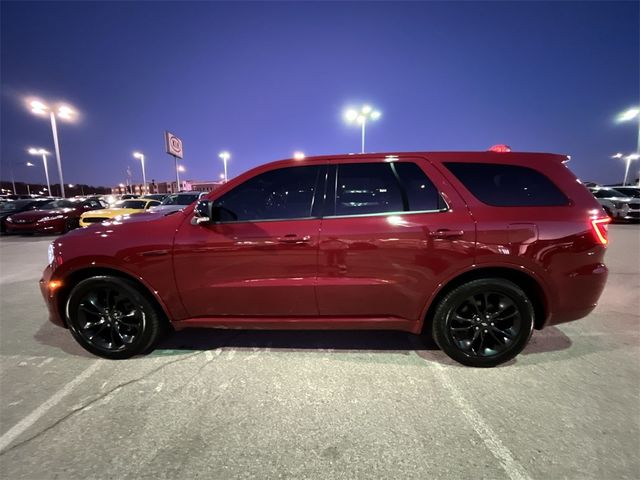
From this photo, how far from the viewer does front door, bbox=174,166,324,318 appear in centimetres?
266

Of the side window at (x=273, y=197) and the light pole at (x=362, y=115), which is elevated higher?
the light pole at (x=362, y=115)

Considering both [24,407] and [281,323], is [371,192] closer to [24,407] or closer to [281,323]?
[281,323]

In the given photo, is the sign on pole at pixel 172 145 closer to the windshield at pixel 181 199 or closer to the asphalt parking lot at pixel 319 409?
the windshield at pixel 181 199

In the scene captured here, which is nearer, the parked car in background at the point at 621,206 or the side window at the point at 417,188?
the side window at the point at 417,188

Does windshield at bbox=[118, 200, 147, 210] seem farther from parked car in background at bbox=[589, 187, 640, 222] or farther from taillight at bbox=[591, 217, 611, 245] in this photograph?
parked car in background at bbox=[589, 187, 640, 222]

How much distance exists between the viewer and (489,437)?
2.00 m

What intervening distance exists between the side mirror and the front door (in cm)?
5

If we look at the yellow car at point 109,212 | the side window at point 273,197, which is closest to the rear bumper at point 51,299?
the side window at point 273,197

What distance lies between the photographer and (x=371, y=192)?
2779 millimetres

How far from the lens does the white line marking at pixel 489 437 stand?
1.76 metres

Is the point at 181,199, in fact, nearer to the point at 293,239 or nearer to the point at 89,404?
the point at 89,404

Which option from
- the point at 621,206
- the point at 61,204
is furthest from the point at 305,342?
the point at 621,206

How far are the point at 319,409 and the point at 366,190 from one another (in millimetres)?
1802

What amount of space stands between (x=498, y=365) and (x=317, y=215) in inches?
83.0
